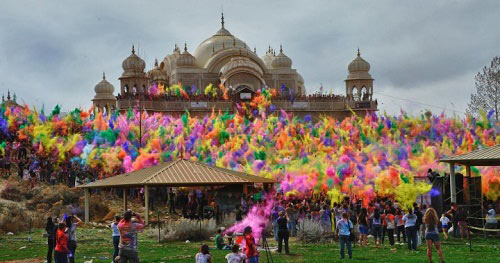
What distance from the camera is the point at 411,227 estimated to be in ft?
58.5

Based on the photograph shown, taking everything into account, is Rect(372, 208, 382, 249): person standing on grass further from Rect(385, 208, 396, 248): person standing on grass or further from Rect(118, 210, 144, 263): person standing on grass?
Rect(118, 210, 144, 263): person standing on grass

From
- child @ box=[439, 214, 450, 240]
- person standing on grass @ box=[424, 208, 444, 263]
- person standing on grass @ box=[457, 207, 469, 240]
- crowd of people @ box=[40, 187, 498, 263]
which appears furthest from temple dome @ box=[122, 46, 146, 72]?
person standing on grass @ box=[424, 208, 444, 263]

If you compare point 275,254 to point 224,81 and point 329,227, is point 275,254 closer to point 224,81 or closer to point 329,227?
point 329,227

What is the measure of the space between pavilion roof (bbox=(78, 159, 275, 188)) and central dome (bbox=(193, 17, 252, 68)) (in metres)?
41.7

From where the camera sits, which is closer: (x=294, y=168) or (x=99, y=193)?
(x=294, y=168)

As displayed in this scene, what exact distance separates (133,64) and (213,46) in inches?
391

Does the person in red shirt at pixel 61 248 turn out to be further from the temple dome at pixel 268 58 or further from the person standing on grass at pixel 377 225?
the temple dome at pixel 268 58

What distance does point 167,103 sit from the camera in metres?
55.2

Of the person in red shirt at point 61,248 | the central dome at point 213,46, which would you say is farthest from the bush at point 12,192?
the central dome at point 213,46

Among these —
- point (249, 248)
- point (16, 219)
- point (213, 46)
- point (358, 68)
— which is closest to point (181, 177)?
point (16, 219)

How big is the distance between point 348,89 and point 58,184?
35019 mm

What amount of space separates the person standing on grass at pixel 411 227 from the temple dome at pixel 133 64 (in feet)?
153

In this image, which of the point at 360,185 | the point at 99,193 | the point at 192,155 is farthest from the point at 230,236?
the point at 192,155

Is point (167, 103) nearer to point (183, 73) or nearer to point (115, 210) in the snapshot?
point (183, 73)
